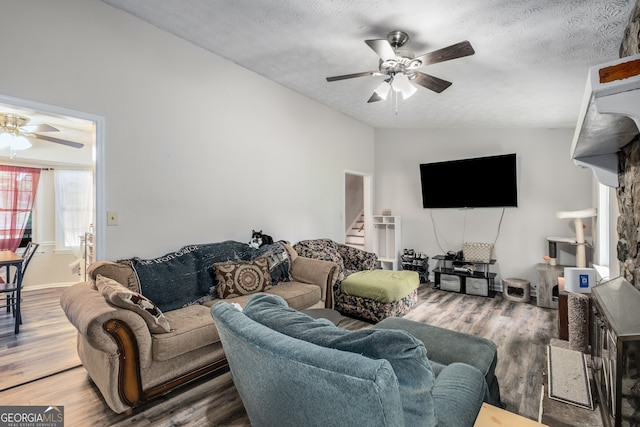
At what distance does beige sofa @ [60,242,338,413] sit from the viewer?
6.19ft

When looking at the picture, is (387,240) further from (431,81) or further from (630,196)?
(630,196)

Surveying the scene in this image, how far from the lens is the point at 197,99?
129 inches

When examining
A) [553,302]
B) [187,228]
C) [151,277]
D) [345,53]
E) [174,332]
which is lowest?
[553,302]

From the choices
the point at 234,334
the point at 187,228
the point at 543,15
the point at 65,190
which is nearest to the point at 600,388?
the point at 234,334

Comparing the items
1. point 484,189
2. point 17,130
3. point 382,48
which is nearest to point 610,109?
point 382,48

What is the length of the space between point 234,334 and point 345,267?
3.74 meters

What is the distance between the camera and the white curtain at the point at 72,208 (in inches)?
220

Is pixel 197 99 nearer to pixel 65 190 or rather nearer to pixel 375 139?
pixel 375 139

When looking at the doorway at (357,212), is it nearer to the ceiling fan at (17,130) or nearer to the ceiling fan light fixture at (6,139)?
the ceiling fan at (17,130)

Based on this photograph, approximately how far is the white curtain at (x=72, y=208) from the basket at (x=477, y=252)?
6.63 m

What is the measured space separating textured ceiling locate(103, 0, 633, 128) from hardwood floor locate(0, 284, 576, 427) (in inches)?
96.7

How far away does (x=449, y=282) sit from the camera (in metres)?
4.93

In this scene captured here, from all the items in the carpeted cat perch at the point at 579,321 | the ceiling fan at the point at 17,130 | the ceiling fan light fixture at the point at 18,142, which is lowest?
the carpeted cat perch at the point at 579,321

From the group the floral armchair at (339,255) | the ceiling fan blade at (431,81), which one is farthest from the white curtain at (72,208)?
the ceiling fan blade at (431,81)
